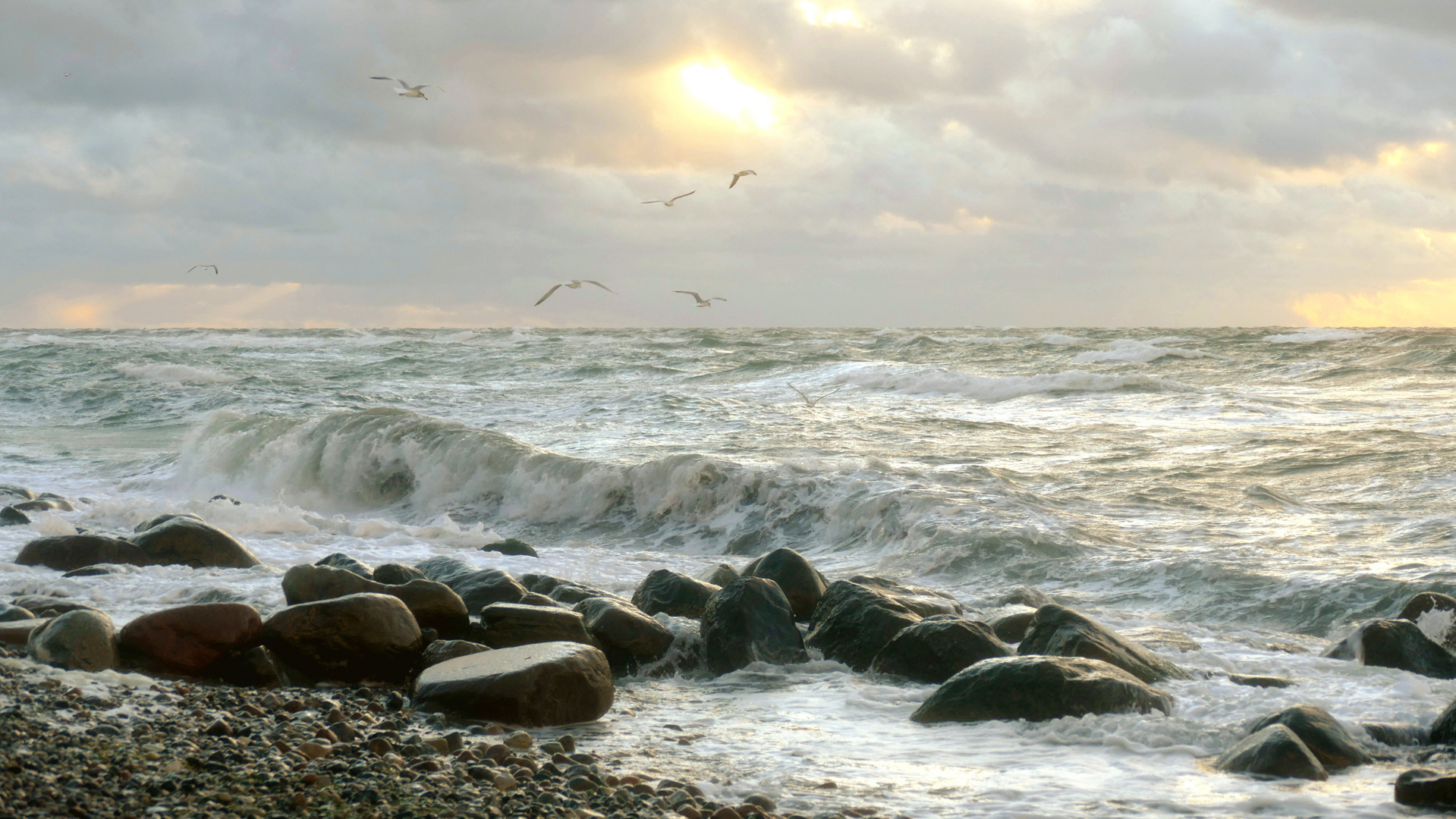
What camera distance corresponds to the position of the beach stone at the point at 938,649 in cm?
547

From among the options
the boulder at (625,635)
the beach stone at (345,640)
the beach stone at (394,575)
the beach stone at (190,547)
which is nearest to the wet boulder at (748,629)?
the boulder at (625,635)

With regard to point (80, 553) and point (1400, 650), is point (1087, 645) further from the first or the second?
point (80, 553)

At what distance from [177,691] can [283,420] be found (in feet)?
39.4

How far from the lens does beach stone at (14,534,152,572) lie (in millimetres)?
7496

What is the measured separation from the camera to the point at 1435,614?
20.1 feet

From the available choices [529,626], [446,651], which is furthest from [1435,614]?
[446,651]

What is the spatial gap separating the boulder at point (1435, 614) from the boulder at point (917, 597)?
250 cm

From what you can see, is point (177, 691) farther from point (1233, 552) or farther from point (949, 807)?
point (1233, 552)

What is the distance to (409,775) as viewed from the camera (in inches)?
146

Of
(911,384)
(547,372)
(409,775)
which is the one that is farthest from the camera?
(547,372)

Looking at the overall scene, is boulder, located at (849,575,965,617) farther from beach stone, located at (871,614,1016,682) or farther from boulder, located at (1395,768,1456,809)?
boulder, located at (1395,768,1456,809)

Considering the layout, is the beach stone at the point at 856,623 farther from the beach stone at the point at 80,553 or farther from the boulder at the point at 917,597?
the beach stone at the point at 80,553

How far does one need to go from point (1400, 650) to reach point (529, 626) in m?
4.44

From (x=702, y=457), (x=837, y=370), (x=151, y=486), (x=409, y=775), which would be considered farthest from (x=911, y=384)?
(x=409, y=775)
